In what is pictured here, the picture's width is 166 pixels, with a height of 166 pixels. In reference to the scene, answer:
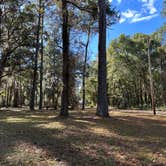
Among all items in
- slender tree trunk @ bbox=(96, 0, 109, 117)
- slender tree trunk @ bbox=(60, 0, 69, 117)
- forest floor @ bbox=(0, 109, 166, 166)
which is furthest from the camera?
slender tree trunk @ bbox=(60, 0, 69, 117)

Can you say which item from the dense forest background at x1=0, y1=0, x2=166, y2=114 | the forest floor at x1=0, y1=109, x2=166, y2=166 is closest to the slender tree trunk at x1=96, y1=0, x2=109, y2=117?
the dense forest background at x1=0, y1=0, x2=166, y2=114

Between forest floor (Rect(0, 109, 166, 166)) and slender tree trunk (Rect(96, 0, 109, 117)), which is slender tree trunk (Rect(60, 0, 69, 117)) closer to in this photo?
slender tree trunk (Rect(96, 0, 109, 117))

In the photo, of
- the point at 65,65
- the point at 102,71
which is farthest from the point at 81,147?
the point at 65,65

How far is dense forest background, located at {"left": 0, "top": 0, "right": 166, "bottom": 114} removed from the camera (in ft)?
51.1

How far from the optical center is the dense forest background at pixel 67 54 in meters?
15.6

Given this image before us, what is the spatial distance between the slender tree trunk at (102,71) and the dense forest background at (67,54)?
1120 mm

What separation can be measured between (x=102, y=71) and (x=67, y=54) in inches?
82.7

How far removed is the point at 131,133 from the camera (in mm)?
9281

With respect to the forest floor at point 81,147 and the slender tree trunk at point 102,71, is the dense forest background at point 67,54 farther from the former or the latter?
the forest floor at point 81,147

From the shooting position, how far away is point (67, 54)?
14.3 m

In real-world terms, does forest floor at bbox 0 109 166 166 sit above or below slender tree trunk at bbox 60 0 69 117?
below

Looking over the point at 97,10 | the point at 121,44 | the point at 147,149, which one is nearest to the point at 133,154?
the point at 147,149

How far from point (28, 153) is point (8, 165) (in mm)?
873

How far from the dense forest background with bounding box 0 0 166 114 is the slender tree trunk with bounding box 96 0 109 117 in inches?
44.1
